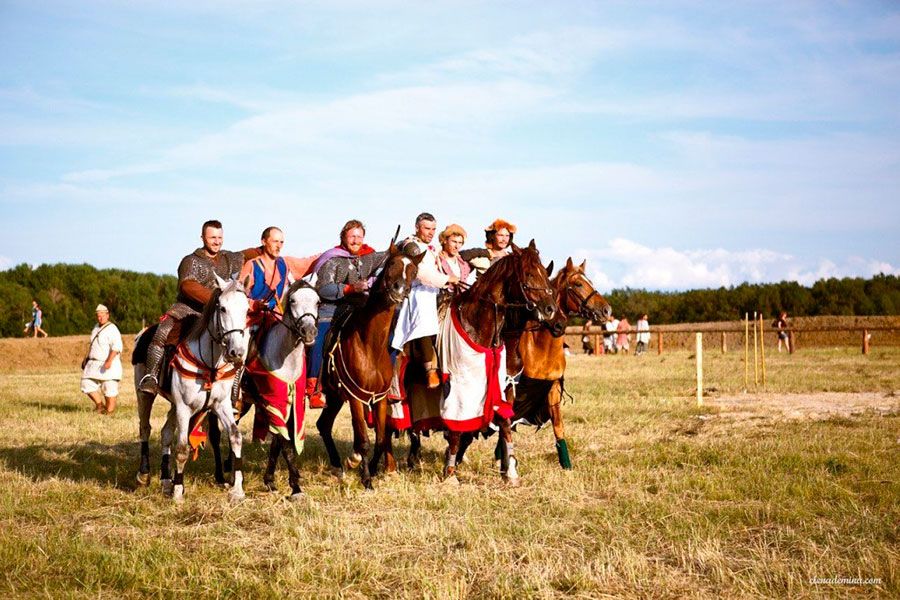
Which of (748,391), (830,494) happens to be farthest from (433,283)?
(748,391)

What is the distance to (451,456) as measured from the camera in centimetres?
974

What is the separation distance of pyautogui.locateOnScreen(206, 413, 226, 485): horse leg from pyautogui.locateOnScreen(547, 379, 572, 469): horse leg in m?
3.55

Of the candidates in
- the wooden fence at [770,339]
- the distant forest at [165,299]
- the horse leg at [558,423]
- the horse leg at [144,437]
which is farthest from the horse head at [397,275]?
the distant forest at [165,299]

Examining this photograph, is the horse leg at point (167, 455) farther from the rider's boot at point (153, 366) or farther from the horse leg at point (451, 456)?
the horse leg at point (451, 456)

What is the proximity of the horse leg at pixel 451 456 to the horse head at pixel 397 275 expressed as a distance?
1652mm

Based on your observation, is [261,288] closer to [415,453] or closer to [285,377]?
[285,377]

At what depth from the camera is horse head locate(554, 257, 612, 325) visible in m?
10.9

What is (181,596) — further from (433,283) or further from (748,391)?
(748,391)

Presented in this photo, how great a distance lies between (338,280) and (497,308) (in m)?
1.73

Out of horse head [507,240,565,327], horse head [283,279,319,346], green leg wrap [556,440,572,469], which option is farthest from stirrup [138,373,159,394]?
green leg wrap [556,440,572,469]

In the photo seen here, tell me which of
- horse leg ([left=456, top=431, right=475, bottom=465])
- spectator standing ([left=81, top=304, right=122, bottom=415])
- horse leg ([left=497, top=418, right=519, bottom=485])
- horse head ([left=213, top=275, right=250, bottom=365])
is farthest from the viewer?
spectator standing ([left=81, top=304, right=122, bottom=415])

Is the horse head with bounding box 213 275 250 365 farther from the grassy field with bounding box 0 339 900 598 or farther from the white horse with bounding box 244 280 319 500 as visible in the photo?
the grassy field with bounding box 0 339 900 598

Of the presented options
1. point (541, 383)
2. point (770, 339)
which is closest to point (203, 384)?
point (541, 383)

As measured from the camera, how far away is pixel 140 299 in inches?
1839
